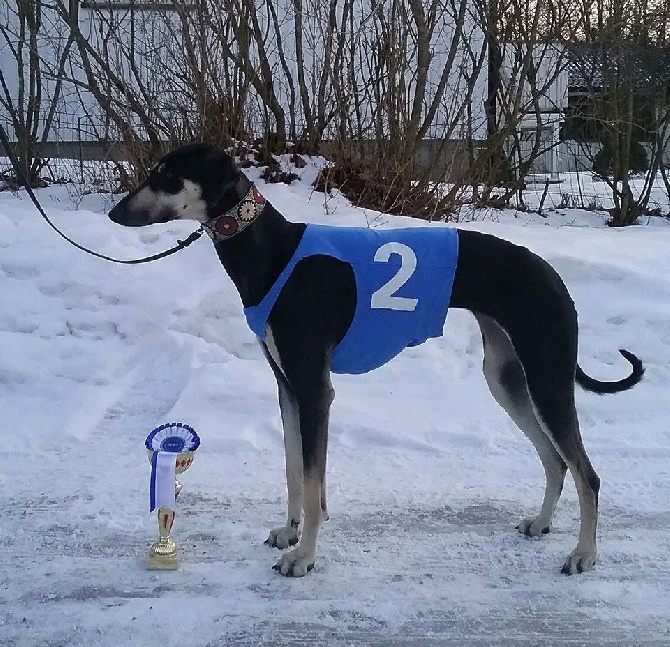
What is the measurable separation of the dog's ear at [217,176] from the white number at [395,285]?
0.66 metres

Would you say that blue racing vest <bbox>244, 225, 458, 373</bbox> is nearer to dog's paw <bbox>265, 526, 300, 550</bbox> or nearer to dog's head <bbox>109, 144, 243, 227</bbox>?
dog's head <bbox>109, 144, 243, 227</bbox>

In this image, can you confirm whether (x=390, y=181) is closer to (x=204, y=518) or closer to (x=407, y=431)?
(x=407, y=431)

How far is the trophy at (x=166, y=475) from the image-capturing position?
3.02m

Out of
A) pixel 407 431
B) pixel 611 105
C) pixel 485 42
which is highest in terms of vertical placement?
pixel 485 42

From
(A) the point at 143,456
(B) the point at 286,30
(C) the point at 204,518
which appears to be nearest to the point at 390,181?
(B) the point at 286,30

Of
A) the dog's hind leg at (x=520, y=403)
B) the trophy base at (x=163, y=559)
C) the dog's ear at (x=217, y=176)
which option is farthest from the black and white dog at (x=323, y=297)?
the trophy base at (x=163, y=559)

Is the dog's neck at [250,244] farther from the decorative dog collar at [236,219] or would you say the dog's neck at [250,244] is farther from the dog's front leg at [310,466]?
the dog's front leg at [310,466]

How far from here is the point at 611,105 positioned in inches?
388

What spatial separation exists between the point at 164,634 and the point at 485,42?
817 centimetres

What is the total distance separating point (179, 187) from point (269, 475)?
167 centimetres

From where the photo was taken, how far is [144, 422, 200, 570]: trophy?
3.02 m

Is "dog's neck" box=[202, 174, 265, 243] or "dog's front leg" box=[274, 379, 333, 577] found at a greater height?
"dog's neck" box=[202, 174, 265, 243]

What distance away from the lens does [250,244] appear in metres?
3.12

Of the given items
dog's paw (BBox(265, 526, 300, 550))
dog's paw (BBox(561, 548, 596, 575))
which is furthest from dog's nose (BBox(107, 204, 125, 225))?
dog's paw (BBox(561, 548, 596, 575))
